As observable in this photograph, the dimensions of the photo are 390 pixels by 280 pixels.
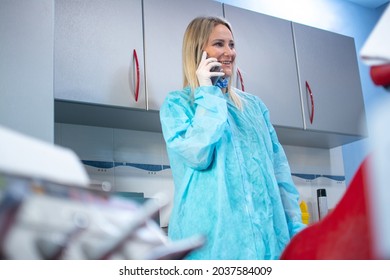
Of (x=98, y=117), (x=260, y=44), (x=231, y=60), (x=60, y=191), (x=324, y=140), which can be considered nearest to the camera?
(x=60, y=191)

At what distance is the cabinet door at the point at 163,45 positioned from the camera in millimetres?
1609

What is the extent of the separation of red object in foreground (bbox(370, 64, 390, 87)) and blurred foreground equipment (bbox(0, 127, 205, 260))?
0.53ft

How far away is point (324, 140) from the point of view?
215 centimetres

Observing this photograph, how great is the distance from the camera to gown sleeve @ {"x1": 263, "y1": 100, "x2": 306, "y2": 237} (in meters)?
1.04

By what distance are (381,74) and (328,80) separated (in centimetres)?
181

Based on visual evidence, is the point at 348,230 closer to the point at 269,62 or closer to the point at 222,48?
the point at 222,48

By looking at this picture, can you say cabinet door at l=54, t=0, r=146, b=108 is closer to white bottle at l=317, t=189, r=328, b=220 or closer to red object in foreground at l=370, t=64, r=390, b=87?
white bottle at l=317, t=189, r=328, b=220

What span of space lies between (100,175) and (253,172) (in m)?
0.82

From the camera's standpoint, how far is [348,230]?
358 mm

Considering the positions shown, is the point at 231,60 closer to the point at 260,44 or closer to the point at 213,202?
the point at 213,202

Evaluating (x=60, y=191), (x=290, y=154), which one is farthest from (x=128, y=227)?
(x=290, y=154)

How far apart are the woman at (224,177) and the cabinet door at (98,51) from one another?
46 centimetres

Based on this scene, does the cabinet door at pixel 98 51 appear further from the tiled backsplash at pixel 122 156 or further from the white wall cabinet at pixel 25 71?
the white wall cabinet at pixel 25 71
